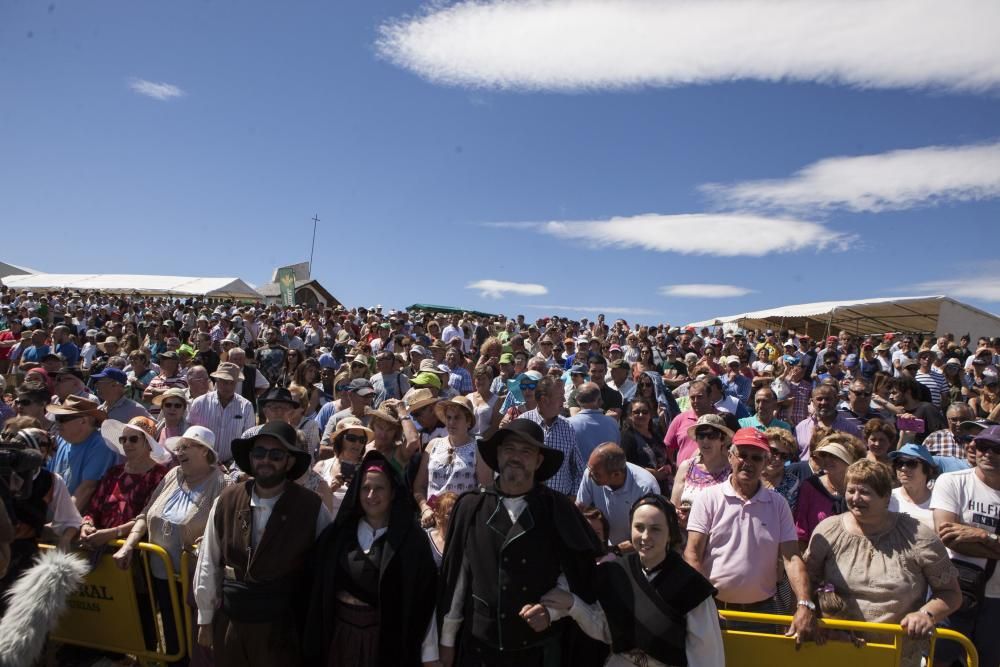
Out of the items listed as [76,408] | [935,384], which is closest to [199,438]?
[76,408]

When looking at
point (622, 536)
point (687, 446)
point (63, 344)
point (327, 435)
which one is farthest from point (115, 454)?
point (63, 344)

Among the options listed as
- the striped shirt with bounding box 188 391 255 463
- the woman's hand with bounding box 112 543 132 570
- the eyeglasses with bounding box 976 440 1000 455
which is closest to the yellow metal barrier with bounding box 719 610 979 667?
the eyeglasses with bounding box 976 440 1000 455

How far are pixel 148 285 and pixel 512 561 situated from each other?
34534 mm

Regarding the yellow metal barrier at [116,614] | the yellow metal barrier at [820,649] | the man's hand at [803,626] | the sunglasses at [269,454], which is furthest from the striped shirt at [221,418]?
the man's hand at [803,626]

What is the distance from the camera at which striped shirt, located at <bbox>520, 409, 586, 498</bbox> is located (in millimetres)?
4941

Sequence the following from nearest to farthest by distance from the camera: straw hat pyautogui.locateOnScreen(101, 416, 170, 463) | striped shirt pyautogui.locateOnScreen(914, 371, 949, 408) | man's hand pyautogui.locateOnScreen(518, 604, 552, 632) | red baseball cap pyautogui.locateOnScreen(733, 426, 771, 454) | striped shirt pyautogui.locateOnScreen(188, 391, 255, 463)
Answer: man's hand pyautogui.locateOnScreen(518, 604, 552, 632) < red baseball cap pyautogui.locateOnScreen(733, 426, 771, 454) < straw hat pyautogui.locateOnScreen(101, 416, 170, 463) < striped shirt pyautogui.locateOnScreen(188, 391, 255, 463) < striped shirt pyautogui.locateOnScreen(914, 371, 949, 408)

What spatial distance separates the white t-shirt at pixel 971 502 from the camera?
3.72m

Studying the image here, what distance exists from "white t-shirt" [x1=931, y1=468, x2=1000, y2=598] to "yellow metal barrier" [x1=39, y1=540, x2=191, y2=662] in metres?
4.82

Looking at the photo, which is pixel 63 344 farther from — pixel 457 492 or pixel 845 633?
pixel 845 633

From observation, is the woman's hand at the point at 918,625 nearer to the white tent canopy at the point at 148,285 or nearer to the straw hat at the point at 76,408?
the straw hat at the point at 76,408

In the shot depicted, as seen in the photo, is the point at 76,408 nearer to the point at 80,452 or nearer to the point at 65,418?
the point at 65,418

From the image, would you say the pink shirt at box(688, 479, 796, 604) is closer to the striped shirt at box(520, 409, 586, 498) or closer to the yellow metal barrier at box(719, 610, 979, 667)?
the yellow metal barrier at box(719, 610, 979, 667)

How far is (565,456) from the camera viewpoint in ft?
16.9

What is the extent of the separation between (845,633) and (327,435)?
416 cm
